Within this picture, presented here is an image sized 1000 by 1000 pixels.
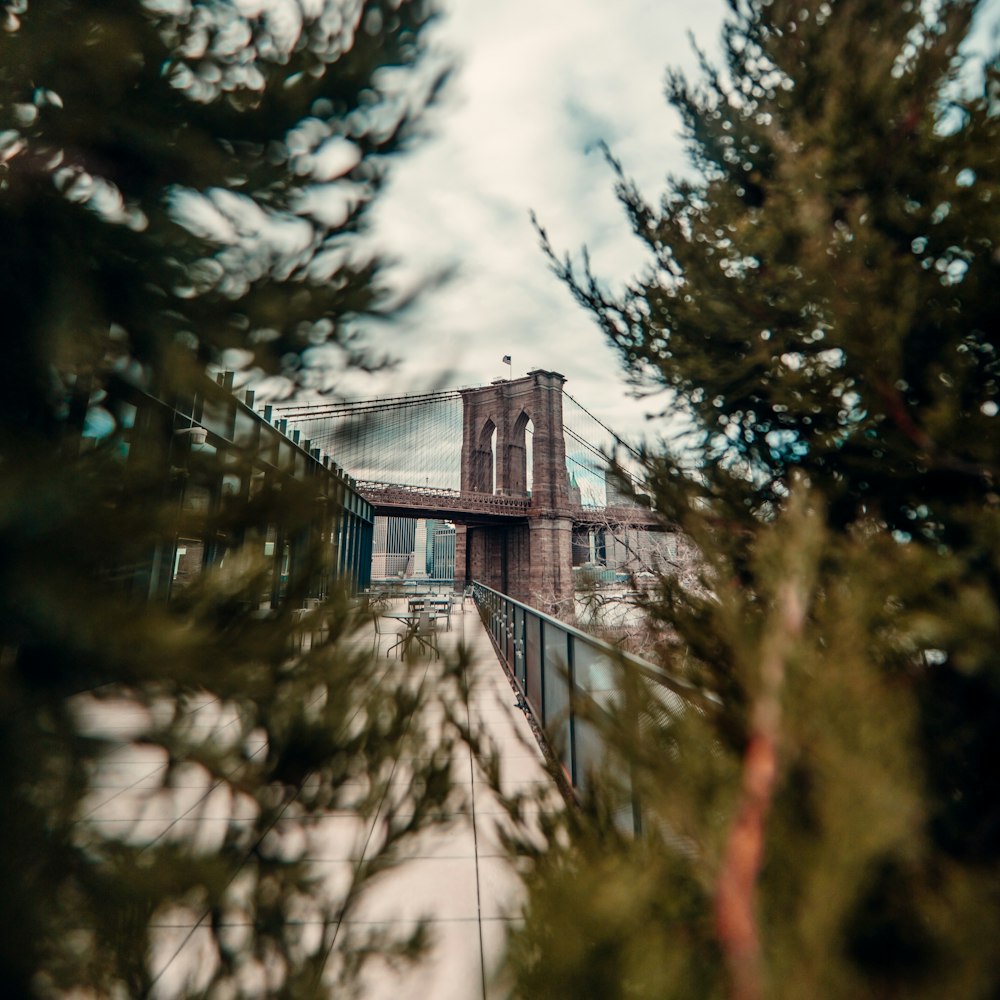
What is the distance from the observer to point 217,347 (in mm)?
1397

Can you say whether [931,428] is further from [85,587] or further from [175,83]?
[175,83]

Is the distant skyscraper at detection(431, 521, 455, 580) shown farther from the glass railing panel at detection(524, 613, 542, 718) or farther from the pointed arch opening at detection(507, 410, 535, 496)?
the glass railing panel at detection(524, 613, 542, 718)

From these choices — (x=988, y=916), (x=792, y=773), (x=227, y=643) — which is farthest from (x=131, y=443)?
(x=988, y=916)

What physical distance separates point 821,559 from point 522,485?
37795 millimetres

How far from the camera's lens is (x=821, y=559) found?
152 centimetres

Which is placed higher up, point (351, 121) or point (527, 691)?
point (351, 121)

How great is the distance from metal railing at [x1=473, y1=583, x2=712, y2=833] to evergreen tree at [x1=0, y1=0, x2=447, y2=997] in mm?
562

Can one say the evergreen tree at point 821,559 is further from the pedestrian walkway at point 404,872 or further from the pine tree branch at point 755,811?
the pedestrian walkway at point 404,872

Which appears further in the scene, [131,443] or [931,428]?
[931,428]

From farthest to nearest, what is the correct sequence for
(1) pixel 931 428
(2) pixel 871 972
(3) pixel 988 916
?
(1) pixel 931 428
(2) pixel 871 972
(3) pixel 988 916

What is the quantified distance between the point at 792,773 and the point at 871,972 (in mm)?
291

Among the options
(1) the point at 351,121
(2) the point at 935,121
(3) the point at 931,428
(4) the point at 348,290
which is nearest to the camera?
(3) the point at 931,428

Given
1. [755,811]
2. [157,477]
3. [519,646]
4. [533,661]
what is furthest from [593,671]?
[519,646]

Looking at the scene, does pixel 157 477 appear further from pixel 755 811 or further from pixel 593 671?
pixel 593 671
